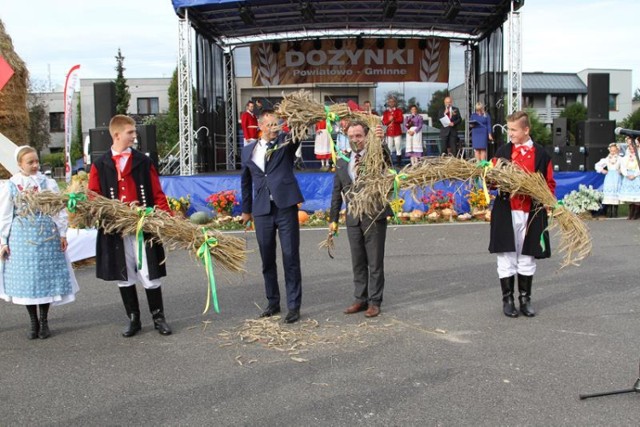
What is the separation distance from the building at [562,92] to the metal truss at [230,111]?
48.2m

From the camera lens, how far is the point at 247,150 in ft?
18.6

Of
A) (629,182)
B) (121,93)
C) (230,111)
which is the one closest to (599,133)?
(629,182)

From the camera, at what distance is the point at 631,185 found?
1219 centimetres

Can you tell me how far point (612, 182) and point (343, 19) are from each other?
29.7 ft

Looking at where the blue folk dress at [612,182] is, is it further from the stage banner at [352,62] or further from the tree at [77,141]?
the tree at [77,141]

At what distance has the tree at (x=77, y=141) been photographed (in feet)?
140

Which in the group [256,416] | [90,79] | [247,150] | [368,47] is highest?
[90,79]

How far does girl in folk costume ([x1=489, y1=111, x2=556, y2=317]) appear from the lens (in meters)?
5.41

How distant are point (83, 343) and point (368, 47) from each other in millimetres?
16137

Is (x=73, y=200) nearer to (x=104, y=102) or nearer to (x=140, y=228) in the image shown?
(x=140, y=228)

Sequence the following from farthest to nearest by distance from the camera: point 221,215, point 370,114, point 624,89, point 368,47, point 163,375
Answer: point 624,89
point 368,47
point 221,215
point 370,114
point 163,375

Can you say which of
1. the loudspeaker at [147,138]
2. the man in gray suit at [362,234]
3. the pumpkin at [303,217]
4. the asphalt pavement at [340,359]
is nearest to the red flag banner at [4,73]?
the asphalt pavement at [340,359]

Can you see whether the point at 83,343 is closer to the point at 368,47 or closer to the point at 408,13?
the point at 408,13

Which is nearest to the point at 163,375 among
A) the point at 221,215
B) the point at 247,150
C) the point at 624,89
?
the point at 247,150
